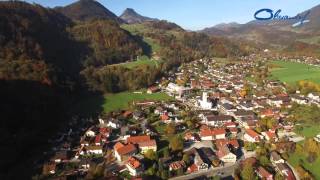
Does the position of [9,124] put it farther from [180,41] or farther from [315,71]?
[180,41]

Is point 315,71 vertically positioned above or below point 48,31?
below

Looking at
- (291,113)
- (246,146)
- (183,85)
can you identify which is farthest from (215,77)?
(246,146)

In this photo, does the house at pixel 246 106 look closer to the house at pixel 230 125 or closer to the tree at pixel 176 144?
the house at pixel 230 125

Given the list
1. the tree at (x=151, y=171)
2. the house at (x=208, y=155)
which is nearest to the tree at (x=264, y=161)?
the house at (x=208, y=155)

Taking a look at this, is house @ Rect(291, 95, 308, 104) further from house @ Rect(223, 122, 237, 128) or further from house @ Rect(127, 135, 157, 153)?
house @ Rect(127, 135, 157, 153)

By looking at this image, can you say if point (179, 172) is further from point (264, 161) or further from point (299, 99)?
point (299, 99)
